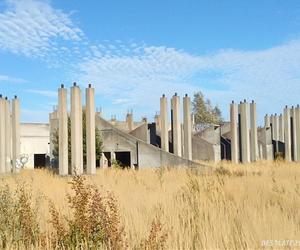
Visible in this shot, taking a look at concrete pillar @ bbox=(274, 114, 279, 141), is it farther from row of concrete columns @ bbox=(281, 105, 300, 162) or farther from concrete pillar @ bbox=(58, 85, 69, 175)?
concrete pillar @ bbox=(58, 85, 69, 175)

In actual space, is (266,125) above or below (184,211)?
above

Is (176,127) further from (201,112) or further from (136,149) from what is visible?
(201,112)

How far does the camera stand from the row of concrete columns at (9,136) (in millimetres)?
26125

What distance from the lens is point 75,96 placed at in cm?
2242

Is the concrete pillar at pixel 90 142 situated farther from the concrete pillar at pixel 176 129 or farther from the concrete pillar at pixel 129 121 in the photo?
the concrete pillar at pixel 129 121

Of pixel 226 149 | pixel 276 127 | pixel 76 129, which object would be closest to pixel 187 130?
pixel 226 149

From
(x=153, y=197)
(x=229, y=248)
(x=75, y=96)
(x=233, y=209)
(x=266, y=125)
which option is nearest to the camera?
(x=229, y=248)

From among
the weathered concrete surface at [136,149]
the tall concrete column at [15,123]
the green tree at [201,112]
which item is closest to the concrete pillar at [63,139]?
the tall concrete column at [15,123]

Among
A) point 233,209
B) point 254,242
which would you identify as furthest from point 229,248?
point 233,209

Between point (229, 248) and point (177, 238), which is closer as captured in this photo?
point (229, 248)

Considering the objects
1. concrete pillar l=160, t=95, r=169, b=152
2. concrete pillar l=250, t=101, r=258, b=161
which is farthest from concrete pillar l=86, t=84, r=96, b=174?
concrete pillar l=250, t=101, r=258, b=161

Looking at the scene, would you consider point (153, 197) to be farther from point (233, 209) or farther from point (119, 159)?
point (119, 159)

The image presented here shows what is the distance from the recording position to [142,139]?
35438mm

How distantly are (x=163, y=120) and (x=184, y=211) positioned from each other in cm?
2501
